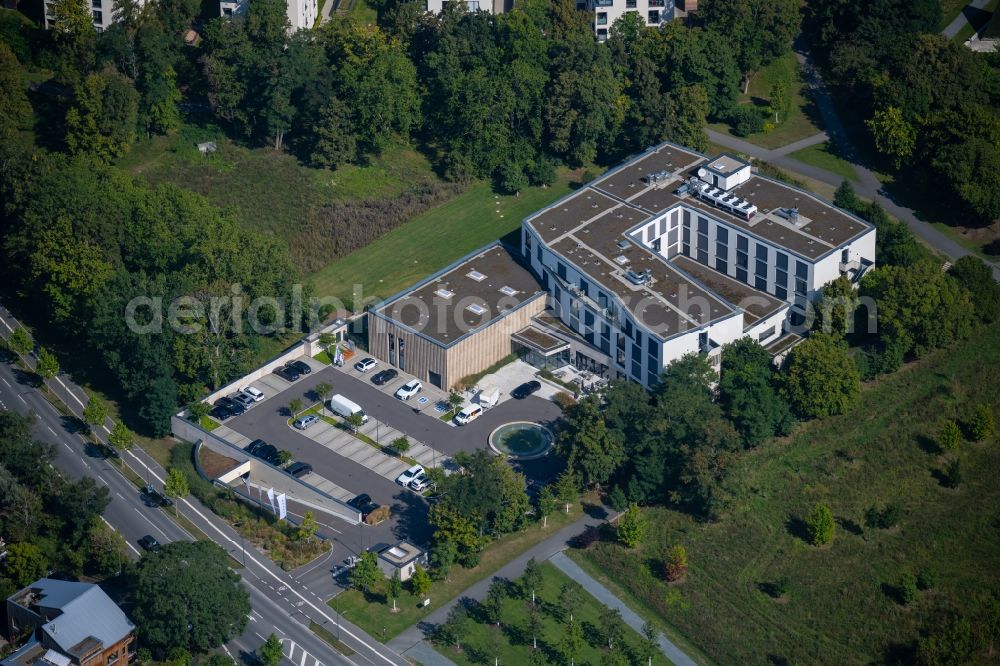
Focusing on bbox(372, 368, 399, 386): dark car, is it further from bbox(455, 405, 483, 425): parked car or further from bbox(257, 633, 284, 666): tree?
bbox(257, 633, 284, 666): tree

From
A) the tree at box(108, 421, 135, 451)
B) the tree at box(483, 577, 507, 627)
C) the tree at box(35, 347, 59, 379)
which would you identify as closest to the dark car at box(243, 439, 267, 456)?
the tree at box(108, 421, 135, 451)

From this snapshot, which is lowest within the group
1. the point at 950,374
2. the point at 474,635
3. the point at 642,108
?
the point at 474,635

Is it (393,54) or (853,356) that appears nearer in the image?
(853,356)

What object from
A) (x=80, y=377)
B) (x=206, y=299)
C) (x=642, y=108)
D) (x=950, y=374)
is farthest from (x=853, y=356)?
(x=80, y=377)

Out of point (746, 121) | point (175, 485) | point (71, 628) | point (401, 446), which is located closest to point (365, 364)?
point (401, 446)

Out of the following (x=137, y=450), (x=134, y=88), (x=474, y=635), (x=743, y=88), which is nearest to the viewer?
(x=474, y=635)

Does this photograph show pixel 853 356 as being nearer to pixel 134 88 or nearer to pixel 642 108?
pixel 642 108

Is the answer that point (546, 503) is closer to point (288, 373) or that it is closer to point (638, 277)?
point (638, 277)

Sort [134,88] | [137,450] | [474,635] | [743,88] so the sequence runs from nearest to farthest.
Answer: [474,635], [137,450], [134,88], [743,88]
